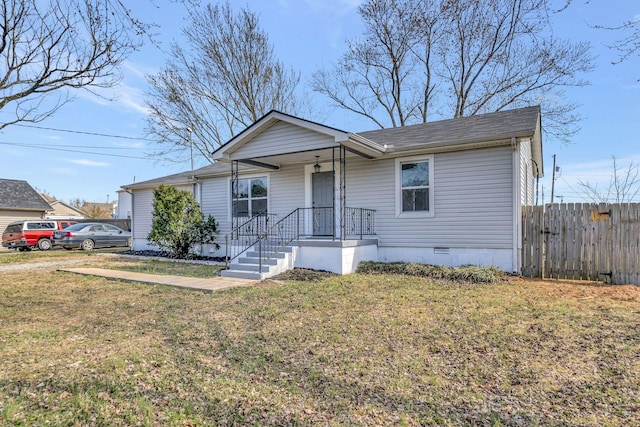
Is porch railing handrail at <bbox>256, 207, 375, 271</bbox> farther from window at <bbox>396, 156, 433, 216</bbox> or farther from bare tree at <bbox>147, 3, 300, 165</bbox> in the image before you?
bare tree at <bbox>147, 3, 300, 165</bbox>

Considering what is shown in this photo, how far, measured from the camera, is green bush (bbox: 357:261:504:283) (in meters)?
7.53

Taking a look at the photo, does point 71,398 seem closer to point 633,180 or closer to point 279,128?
point 279,128

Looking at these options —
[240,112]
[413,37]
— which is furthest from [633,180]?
[240,112]

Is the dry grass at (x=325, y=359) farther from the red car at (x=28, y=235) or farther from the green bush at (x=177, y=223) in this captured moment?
the red car at (x=28, y=235)

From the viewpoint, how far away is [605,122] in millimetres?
14328

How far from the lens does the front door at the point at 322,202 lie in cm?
1094

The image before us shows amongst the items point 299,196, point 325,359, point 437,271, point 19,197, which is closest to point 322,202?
point 299,196

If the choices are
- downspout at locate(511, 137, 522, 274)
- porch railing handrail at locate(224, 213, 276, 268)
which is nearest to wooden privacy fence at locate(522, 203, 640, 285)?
downspout at locate(511, 137, 522, 274)

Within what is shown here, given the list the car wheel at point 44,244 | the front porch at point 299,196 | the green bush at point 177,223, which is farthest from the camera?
the car wheel at point 44,244

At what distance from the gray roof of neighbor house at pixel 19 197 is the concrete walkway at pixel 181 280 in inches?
826

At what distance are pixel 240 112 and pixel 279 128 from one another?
40.6ft

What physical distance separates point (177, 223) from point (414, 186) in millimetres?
8066

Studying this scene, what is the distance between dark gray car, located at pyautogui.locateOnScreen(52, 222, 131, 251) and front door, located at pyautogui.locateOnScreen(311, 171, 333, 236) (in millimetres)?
13667

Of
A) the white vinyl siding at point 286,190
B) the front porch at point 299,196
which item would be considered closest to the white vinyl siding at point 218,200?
the front porch at point 299,196
